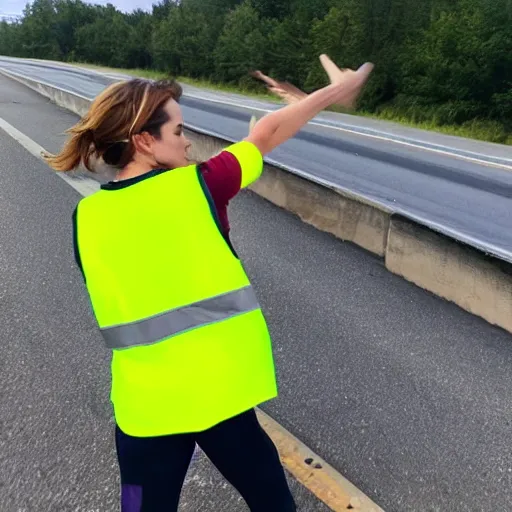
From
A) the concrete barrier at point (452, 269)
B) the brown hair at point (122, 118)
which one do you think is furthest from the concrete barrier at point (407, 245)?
the brown hair at point (122, 118)

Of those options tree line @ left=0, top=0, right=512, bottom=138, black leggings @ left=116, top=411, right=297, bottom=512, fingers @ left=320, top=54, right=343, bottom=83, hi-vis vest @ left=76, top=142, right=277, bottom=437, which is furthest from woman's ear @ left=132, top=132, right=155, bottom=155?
tree line @ left=0, top=0, right=512, bottom=138

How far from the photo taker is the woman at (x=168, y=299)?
1.53 metres

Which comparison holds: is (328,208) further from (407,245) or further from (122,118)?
(122,118)

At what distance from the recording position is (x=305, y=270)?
5902 millimetres

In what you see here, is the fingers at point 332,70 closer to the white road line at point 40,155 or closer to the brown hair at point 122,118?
the brown hair at point 122,118

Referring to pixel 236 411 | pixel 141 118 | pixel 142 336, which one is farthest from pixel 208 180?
pixel 236 411

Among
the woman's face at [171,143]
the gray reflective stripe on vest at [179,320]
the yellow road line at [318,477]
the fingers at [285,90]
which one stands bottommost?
the yellow road line at [318,477]

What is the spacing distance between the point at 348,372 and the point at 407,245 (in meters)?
1.95

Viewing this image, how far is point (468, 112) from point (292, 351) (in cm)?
2323

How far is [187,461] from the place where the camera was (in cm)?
175

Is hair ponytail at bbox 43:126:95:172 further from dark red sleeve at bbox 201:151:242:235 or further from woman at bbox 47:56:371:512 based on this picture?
dark red sleeve at bbox 201:151:242:235

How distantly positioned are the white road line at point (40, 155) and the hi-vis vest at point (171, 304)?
342cm

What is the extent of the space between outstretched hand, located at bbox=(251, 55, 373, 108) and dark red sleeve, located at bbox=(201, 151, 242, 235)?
0.43 m

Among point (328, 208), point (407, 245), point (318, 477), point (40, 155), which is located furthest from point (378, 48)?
point (318, 477)
